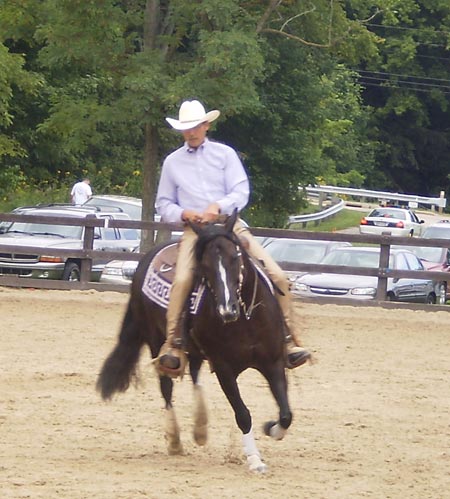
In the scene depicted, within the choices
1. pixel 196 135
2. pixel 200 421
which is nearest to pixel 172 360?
pixel 200 421

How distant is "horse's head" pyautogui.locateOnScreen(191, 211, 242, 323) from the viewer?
7.11 metres

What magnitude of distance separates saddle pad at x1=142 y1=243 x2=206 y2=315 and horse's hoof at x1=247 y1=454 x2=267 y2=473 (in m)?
1.22

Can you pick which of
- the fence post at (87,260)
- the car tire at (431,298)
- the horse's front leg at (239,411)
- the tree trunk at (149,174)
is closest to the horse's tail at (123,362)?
the horse's front leg at (239,411)

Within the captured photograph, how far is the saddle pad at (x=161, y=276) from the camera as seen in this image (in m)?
8.09

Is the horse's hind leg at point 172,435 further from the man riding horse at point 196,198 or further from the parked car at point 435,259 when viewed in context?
the parked car at point 435,259

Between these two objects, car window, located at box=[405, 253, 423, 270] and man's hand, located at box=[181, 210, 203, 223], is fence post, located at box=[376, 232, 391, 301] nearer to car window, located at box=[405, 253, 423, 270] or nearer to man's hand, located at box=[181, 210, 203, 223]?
car window, located at box=[405, 253, 423, 270]

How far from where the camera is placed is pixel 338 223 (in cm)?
5166

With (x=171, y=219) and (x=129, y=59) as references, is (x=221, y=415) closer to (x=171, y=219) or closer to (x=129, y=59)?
(x=171, y=219)

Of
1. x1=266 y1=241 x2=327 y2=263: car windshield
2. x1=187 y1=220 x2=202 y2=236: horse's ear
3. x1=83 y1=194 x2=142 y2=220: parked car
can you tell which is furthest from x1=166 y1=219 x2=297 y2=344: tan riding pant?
x1=83 y1=194 x2=142 y2=220: parked car

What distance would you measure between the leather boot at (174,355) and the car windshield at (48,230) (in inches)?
581

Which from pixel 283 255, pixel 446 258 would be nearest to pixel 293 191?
pixel 446 258

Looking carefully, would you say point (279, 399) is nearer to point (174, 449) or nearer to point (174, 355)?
point (174, 355)

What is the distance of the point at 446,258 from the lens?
25.2 metres

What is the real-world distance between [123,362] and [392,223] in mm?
41171
